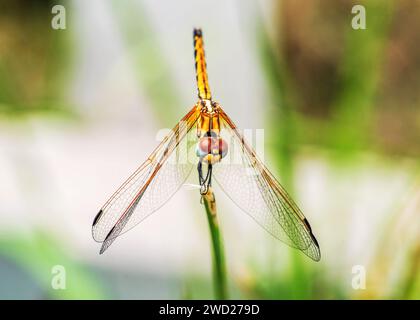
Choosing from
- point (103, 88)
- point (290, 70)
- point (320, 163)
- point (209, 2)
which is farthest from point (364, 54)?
point (103, 88)

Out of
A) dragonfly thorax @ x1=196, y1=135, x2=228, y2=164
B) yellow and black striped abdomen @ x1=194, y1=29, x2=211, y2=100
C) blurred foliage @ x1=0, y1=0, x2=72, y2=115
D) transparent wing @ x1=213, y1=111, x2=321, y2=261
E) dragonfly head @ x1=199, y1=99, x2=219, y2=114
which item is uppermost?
blurred foliage @ x1=0, y1=0, x2=72, y2=115

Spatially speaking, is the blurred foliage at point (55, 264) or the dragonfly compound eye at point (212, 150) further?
the blurred foliage at point (55, 264)

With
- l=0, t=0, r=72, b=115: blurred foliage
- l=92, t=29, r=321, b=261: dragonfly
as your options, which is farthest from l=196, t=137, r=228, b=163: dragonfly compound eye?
l=0, t=0, r=72, b=115: blurred foliage

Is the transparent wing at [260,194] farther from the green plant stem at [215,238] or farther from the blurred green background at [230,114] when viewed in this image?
the green plant stem at [215,238]

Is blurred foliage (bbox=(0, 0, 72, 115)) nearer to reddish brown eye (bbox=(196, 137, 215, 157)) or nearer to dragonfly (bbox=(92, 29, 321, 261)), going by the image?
dragonfly (bbox=(92, 29, 321, 261))

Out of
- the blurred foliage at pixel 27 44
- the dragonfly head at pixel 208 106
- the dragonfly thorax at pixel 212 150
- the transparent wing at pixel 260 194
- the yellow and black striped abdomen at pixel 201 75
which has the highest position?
the blurred foliage at pixel 27 44

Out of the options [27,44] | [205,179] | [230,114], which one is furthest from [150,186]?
[27,44]

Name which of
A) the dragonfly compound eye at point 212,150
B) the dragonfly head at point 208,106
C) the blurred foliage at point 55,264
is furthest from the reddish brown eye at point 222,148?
the blurred foliage at point 55,264
